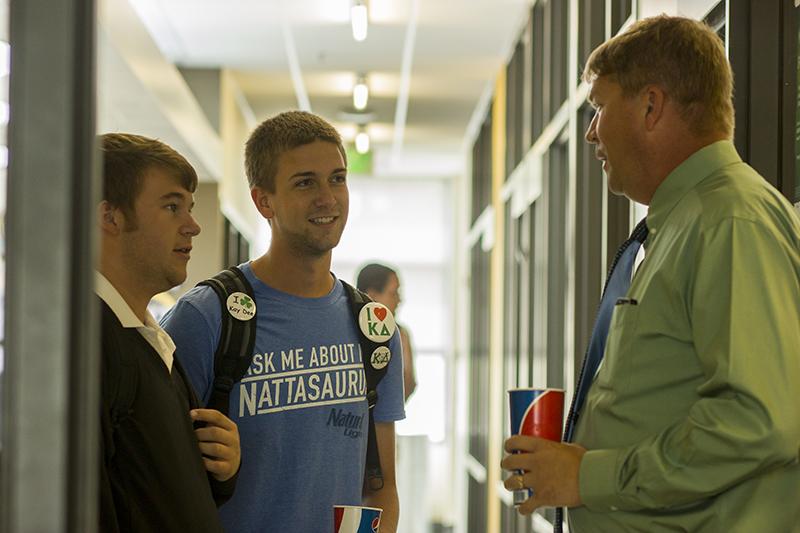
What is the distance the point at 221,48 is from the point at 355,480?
6.05 m

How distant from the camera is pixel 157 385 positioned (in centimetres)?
178

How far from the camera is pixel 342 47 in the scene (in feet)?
25.7

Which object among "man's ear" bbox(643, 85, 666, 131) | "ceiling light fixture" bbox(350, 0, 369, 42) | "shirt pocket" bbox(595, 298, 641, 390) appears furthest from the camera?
"ceiling light fixture" bbox(350, 0, 369, 42)

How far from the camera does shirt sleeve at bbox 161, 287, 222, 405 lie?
2309 millimetres

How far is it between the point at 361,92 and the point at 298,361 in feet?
21.7

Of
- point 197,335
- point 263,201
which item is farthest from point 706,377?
point 263,201

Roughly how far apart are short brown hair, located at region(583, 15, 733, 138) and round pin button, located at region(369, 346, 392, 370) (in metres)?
0.88

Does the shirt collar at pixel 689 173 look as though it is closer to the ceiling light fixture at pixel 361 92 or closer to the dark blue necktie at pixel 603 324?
the dark blue necktie at pixel 603 324

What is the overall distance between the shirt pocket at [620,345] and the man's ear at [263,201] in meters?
0.99

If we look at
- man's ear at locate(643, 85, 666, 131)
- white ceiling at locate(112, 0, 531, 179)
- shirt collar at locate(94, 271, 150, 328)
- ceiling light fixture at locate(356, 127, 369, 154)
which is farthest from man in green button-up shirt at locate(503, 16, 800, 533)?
ceiling light fixture at locate(356, 127, 369, 154)

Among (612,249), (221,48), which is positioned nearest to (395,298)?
(612,249)

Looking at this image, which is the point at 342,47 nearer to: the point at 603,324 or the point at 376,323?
the point at 376,323

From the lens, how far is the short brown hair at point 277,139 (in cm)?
256

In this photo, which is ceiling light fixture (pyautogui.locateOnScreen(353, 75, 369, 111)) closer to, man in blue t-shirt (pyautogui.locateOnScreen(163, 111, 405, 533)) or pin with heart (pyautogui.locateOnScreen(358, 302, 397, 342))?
man in blue t-shirt (pyautogui.locateOnScreen(163, 111, 405, 533))
